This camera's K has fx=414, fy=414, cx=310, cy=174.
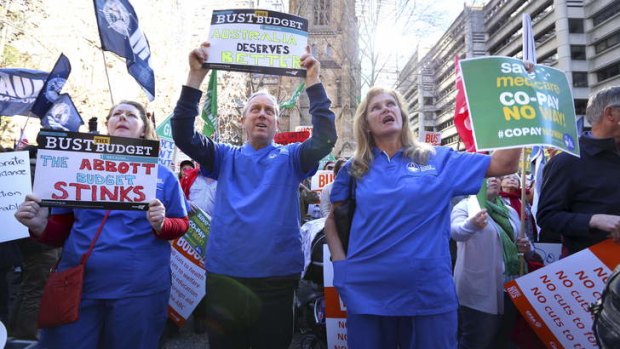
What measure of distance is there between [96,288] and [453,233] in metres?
2.26

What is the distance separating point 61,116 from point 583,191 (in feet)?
21.7

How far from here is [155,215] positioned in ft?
7.46

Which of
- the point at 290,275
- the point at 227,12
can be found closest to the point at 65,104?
the point at 227,12

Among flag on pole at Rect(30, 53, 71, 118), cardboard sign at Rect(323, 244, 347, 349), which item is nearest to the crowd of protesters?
cardboard sign at Rect(323, 244, 347, 349)

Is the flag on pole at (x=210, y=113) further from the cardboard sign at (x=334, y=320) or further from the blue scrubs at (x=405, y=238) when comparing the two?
the blue scrubs at (x=405, y=238)

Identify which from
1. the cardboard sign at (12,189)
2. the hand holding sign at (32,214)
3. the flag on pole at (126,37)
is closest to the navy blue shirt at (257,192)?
the hand holding sign at (32,214)

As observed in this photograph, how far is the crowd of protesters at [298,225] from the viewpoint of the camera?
6.91ft

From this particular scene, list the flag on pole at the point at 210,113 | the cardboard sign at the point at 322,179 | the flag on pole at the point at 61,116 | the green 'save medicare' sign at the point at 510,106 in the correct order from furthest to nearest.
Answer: the cardboard sign at the point at 322,179
the flag on pole at the point at 210,113
the flag on pole at the point at 61,116
the green 'save medicare' sign at the point at 510,106

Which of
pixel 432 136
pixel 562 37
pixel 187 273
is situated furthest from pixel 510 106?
pixel 562 37

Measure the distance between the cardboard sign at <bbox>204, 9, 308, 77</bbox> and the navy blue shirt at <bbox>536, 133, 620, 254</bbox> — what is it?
1.87 metres

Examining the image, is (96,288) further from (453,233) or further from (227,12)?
(453,233)

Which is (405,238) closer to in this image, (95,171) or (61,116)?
(95,171)

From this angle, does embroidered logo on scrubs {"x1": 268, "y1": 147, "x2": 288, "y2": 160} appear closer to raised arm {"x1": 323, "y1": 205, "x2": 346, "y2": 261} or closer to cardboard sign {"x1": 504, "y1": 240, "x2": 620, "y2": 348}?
raised arm {"x1": 323, "y1": 205, "x2": 346, "y2": 261}

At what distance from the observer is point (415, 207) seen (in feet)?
6.94
